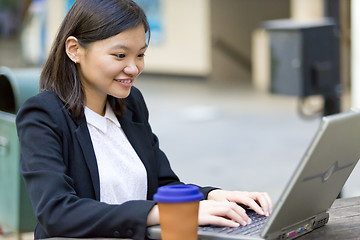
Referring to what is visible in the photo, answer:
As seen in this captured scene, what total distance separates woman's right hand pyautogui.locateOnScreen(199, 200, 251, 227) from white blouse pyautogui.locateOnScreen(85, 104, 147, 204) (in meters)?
0.36

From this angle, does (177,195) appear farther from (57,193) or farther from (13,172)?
(13,172)

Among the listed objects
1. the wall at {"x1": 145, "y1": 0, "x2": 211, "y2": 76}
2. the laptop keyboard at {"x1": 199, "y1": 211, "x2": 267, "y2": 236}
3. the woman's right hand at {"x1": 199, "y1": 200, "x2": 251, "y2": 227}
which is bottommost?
the wall at {"x1": 145, "y1": 0, "x2": 211, "y2": 76}

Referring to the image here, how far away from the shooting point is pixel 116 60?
2.22m

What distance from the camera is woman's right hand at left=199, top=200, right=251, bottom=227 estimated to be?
199 cm

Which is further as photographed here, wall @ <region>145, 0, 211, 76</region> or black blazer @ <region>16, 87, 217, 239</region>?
wall @ <region>145, 0, 211, 76</region>

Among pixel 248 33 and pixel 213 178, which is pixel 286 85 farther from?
pixel 248 33

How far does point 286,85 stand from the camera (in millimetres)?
6316

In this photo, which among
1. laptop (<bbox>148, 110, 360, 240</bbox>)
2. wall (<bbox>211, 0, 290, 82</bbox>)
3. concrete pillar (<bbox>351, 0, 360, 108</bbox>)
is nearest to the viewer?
laptop (<bbox>148, 110, 360, 240</bbox>)

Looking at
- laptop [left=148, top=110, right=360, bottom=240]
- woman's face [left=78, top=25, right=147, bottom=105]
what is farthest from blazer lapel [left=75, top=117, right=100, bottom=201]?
laptop [left=148, top=110, right=360, bottom=240]

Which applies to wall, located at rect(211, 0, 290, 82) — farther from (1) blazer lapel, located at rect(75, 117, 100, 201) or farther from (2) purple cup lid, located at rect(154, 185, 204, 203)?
(2) purple cup lid, located at rect(154, 185, 204, 203)

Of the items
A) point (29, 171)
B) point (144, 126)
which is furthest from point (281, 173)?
point (29, 171)

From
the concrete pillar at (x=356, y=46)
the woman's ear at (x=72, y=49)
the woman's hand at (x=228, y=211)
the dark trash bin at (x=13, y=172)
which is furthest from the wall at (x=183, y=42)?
the woman's hand at (x=228, y=211)

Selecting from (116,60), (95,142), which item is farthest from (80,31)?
(95,142)

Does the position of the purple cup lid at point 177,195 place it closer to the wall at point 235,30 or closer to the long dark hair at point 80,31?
the long dark hair at point 80,31
